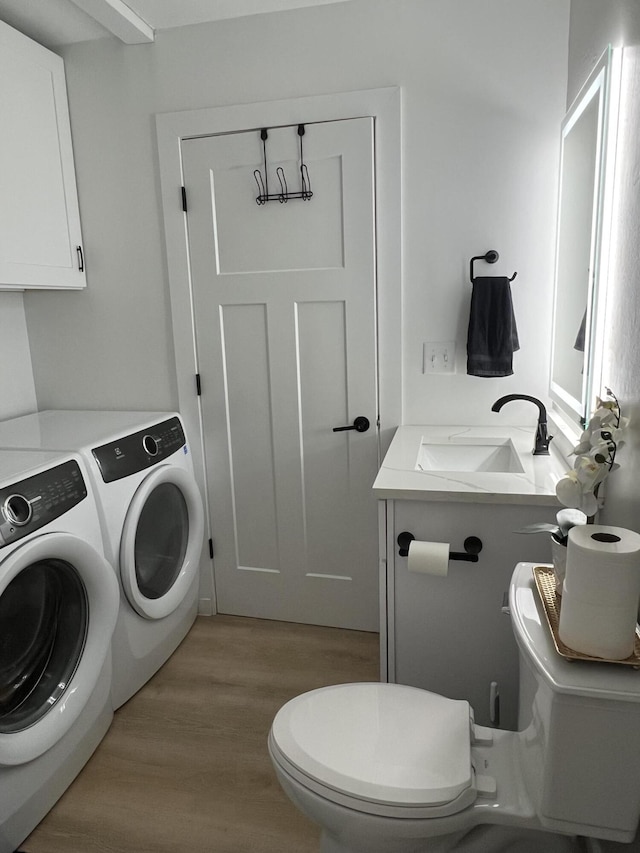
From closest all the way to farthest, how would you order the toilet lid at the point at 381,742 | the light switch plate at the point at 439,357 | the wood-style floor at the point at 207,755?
1. the toilet lid at the point at 381,742
2. the wood-style floor at the point at 207,755
3. the light switch plate at the point at 439,357

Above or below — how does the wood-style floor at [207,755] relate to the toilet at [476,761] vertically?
below

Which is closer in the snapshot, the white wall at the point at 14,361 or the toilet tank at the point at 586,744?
the toilet tank at the point at 586,744

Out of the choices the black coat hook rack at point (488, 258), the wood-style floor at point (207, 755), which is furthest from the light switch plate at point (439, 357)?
the wood-style floor at point (207, 755)

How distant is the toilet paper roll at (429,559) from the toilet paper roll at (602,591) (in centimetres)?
57

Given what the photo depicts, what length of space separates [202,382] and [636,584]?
6.42 ft

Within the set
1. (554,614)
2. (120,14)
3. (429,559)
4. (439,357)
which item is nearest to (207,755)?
(429,559)

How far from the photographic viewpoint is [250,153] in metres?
2.32

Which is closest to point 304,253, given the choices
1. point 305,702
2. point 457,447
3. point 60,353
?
point 457,447

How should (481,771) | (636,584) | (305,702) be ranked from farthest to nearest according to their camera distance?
(305,702), (481,771), (636,584)

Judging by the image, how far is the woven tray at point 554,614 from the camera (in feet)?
3.26

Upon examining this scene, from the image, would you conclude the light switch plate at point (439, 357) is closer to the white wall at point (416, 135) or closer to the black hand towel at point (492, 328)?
the white wall at point (416, 135)

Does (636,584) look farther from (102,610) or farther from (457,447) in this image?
(102,610)

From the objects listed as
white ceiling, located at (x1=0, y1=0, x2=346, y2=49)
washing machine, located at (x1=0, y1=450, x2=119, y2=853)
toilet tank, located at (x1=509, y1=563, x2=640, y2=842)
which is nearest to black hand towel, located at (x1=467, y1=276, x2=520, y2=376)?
white ceiling, located at (x1=0, y1=0, x2=346, y2=49)

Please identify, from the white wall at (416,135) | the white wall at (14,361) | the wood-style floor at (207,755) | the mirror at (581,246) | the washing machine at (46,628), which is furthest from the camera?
the white wall at (14,361)
